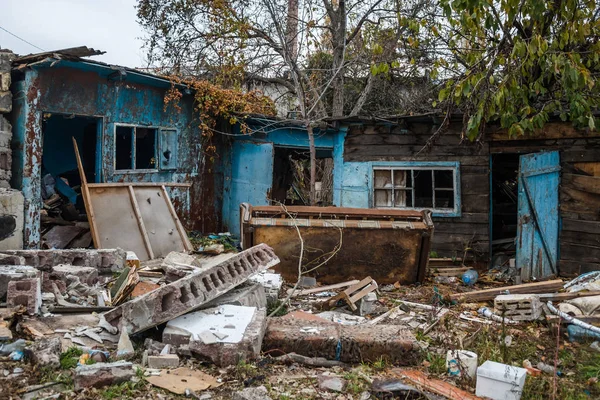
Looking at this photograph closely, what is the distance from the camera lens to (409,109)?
14898 mm

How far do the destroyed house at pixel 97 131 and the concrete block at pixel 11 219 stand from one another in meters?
0.22

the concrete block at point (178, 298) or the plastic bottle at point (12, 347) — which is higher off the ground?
the concrete block at point (178, 298)

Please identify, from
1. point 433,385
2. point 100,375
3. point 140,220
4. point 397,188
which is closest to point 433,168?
point 397,188

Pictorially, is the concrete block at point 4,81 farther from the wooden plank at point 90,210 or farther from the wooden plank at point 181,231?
the wooden plank at point 181,231

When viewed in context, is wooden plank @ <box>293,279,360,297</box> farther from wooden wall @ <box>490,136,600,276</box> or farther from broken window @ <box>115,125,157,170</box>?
broken window @ <box>115,125,157,170</box>

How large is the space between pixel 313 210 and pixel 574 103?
4030 millimetres

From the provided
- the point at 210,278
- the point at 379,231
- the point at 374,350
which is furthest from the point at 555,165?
the point at 210,278

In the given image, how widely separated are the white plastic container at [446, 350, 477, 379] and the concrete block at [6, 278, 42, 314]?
12.6 feet

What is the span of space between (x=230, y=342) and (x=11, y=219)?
5.18 meters

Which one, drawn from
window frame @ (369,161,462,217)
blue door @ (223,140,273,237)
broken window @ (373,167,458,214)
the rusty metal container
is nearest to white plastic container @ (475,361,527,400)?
the rusty metal container

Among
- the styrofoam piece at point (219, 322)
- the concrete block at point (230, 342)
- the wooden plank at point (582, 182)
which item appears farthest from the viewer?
the wooden plank at point (582, 182)

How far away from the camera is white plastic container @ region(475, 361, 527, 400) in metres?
3.78

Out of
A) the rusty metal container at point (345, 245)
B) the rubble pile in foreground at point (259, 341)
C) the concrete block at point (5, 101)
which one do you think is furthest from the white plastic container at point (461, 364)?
the concrete block at point (5, 101)

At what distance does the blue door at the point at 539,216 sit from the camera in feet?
29.6
